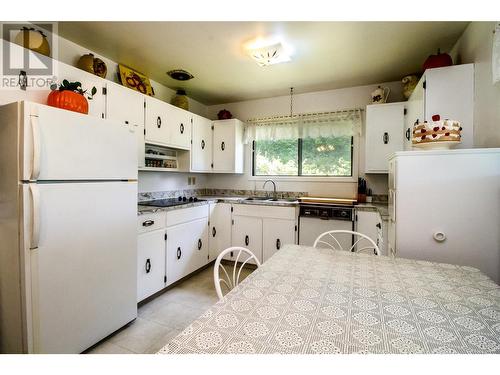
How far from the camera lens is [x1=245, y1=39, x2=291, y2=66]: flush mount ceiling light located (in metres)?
2.08

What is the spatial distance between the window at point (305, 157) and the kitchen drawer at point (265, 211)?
2.68 ft

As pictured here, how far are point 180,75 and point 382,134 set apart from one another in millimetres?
2484

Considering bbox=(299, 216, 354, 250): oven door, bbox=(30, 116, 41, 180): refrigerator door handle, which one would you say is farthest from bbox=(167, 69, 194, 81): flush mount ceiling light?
bbox=(299, 216, 354, 250): oven door

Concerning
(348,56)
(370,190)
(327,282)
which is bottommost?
(327,282)

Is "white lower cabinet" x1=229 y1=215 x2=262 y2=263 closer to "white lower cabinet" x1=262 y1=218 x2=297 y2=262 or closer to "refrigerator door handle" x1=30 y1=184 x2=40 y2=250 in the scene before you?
"white lower cabinet" x1=262 y1=218 x2=297 y2=262

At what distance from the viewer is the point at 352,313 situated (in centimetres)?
76

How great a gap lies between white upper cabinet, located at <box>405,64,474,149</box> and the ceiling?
377mm

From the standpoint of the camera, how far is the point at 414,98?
2.29 m

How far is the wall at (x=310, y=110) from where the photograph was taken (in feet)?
10.1

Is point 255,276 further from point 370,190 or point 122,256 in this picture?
point 370,190

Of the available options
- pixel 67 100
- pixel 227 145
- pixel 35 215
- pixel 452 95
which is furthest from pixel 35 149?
pixel 452 95

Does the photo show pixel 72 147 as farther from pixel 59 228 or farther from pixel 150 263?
pixel 150 263

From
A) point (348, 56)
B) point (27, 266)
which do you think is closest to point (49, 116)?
point (27, 266)

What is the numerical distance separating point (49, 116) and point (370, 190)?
325 centimetres
